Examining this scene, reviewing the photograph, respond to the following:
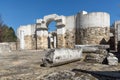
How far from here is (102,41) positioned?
732 inches

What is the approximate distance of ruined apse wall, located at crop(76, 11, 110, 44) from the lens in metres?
18.5

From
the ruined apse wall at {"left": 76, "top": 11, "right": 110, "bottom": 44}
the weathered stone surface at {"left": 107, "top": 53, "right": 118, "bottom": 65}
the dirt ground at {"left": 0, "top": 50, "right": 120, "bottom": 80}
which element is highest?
the ruined apse wall at {"left": 76, "top": 11, "right": 110, "bottom": 44}

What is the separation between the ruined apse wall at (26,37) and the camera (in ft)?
79.7

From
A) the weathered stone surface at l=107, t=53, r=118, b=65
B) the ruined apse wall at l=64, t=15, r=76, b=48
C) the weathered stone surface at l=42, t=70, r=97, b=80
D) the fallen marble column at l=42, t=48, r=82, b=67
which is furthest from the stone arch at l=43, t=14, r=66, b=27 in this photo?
the weathered stone surface at l=42, t=70, r=97, b=80

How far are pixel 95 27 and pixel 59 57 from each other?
39.4 feet

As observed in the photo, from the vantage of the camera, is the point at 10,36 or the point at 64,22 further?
the point at 10,36

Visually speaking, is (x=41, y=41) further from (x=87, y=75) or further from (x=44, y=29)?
(x=87, y=75)

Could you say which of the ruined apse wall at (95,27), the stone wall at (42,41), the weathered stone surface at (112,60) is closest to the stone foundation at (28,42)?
the stone wall at (42,41)

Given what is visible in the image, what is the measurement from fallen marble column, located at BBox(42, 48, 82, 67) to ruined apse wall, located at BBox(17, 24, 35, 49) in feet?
54.7

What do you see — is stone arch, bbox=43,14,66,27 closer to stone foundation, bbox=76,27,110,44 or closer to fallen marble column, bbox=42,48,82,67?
stone foundation, bbox=76,27,110,44

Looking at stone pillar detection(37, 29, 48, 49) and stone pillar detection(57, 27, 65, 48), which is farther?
stone pillar detection(37, 29, 48, 49)

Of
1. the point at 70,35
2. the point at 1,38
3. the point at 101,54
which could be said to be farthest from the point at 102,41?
the point at 1,38

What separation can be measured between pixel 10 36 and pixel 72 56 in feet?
97.0

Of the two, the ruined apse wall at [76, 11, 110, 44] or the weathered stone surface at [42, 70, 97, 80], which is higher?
the ruined apse wall at [76, 11, 110, 44]
